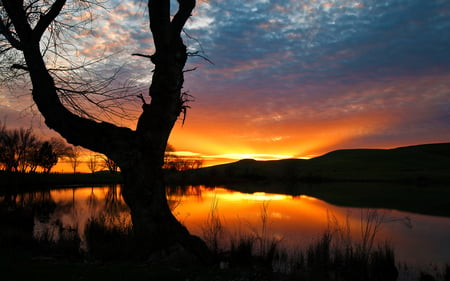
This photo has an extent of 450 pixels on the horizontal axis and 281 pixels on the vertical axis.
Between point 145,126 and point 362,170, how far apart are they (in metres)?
85.0

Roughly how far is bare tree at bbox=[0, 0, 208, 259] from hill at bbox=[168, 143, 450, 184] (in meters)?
47.2

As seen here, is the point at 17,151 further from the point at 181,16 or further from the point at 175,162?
the point at 181,16

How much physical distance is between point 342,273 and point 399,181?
66.5 meters

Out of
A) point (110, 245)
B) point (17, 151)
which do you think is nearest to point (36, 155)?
point (17, 151)

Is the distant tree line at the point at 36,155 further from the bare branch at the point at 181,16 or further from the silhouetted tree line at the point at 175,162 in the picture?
the bare branch at the point at 181,16

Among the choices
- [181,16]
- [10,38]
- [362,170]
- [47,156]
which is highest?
[47,156]

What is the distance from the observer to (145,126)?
293 inches

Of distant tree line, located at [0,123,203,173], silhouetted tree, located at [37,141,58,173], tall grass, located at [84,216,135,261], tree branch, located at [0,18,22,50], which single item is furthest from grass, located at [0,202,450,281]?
silhouetted tree, located at [37,141,58,173]

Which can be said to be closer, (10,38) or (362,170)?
(10,38)

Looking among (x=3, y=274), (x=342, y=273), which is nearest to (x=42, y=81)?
(x=3, y=274)

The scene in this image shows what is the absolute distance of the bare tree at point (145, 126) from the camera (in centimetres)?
709

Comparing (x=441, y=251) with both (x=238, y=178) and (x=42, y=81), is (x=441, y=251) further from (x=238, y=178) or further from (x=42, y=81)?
(x=238, y=178)

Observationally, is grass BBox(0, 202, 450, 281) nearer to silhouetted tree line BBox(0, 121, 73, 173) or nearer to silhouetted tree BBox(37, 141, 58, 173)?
silhouetted tree line BBox(0, 121, 73, 173)

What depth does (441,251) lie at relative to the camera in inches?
456
